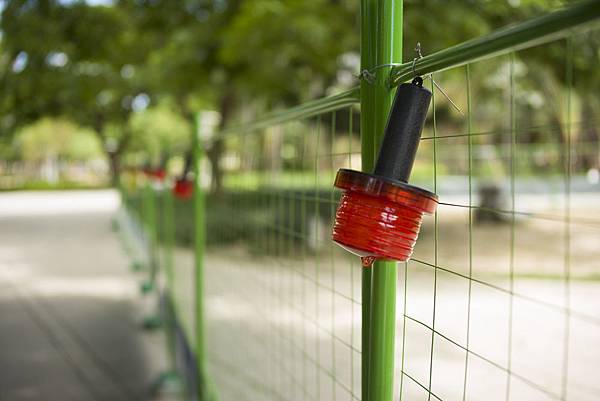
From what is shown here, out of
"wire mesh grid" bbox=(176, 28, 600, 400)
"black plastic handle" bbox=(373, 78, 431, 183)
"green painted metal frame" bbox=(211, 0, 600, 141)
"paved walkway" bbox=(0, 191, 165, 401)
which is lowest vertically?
"paved walkway" bbox=(0, 191, 165, 401)

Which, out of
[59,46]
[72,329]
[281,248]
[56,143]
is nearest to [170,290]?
[72,329]

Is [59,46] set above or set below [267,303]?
above

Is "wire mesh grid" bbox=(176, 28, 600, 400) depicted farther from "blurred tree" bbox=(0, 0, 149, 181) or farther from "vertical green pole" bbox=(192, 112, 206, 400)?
"blurred tree" bbox=(0, 0, 149, 181)

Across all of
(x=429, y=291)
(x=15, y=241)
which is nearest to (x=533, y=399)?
(x=429, y=291)

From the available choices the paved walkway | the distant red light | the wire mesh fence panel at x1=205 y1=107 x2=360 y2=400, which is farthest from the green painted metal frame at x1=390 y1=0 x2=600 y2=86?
the paved walkway

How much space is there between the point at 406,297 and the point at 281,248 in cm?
136

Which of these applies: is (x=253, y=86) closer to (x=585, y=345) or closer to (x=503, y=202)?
(x=585, y=345)

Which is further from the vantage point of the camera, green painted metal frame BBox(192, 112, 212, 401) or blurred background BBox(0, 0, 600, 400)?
green painted metal frame BBox(192, 112, 212, 401)

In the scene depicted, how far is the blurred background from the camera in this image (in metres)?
2.37

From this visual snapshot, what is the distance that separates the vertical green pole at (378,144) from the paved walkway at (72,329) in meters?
3.54

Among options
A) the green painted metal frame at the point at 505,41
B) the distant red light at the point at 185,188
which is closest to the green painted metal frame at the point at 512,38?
the green painted metal frame at the point at 505,41

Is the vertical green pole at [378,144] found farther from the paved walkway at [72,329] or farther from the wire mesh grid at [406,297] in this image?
the paved walkway at [72,329]

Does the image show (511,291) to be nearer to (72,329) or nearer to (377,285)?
(377,285)

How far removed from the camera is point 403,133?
43.1 inches
